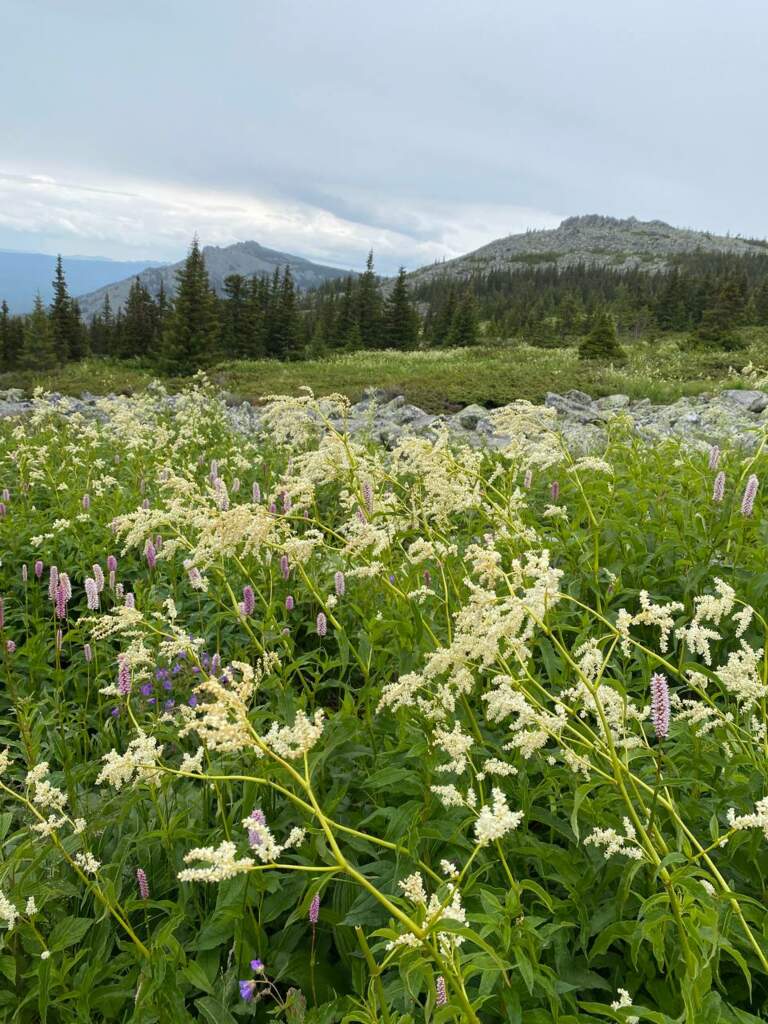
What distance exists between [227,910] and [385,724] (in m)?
1.35

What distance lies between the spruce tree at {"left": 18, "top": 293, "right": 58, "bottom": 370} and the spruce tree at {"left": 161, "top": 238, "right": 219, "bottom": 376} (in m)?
20.5

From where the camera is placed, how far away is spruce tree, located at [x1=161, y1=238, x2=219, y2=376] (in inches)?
2359

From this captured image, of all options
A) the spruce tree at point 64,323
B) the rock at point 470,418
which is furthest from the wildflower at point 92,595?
the spruce tree at point 64,323

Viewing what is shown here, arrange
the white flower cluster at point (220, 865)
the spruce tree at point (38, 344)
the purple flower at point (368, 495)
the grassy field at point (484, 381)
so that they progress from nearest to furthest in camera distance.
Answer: the white flower cluster at point (220, 865) → the purple flower at point (368, 495) → the grassy field at point (484, 381) → the spruce tree at point (38, 344)

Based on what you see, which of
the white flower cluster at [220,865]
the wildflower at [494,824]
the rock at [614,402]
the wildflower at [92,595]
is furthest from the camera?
the rock at [614,402]

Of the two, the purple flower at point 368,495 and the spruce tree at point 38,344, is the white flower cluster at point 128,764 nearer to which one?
the purple flower at point 368,495

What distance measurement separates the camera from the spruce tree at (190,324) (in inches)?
2359

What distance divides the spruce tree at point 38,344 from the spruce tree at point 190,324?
67.4 feet

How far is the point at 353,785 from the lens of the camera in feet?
11.4

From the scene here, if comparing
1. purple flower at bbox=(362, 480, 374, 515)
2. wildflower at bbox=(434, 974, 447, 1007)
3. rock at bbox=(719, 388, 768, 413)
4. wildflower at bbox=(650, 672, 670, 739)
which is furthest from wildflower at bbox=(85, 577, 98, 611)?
rock at bbox=(719, 388, 768, 413)

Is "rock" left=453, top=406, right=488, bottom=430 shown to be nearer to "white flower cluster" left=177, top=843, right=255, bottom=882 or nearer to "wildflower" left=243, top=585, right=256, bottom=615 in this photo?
"wildflower" left=243, top=585, right=256, bottom=615

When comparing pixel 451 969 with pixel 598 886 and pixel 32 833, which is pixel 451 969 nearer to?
pixel 598 886

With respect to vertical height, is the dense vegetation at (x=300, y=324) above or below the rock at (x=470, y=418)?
above

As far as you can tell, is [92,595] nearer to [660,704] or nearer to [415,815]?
[415,815]
